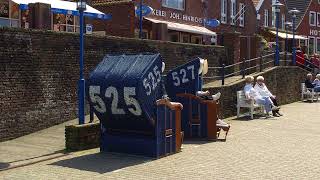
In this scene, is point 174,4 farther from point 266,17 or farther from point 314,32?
point 314,32

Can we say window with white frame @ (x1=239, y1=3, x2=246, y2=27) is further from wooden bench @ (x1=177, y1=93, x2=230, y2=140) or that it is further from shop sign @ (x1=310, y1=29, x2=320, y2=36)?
wooden bench @ (x1=177, y1=93, x2=230, y2=140)

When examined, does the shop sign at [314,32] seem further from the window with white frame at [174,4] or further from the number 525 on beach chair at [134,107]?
the number 525 on beach chair at [134,107]

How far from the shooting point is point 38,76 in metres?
13.6

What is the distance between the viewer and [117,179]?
28.0 feet

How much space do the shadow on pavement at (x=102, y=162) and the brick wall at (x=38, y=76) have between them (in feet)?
10.2

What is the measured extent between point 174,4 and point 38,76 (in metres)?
16.7

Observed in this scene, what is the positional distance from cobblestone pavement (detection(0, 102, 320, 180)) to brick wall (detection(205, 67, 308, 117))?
3944 millimetres

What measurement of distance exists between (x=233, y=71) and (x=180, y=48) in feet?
11.0

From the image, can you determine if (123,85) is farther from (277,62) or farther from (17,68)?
(277,62)

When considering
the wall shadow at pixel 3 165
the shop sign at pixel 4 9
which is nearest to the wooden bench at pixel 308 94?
the shop sign at pixel 4 9

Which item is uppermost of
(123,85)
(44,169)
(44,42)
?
(44,42)

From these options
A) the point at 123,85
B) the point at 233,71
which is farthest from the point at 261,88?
the point at 123,85

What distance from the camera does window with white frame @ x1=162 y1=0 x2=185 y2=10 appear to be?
2831cm

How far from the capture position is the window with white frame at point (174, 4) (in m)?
28.3
